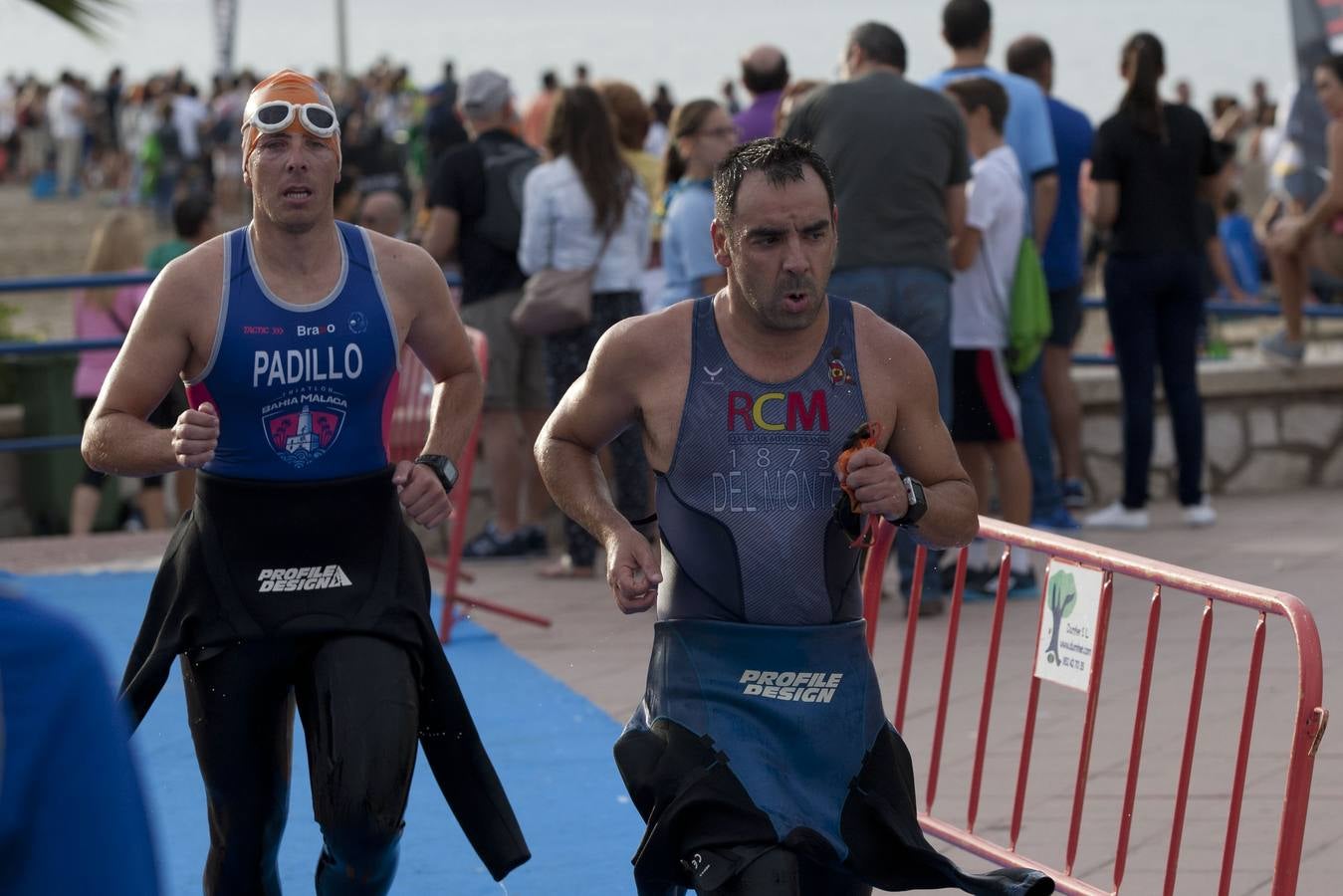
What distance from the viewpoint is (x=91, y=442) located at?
4.11m

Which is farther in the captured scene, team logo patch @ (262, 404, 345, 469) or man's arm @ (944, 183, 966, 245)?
man's arm @ (944, 183, 966, 245)

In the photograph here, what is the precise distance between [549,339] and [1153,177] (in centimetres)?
281

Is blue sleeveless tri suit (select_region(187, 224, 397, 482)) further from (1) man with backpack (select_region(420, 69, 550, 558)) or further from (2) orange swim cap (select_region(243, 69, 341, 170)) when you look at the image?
(1) man with backpack (select_region(420, 69, 550, 558))

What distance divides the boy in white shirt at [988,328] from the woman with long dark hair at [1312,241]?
2.50 meters

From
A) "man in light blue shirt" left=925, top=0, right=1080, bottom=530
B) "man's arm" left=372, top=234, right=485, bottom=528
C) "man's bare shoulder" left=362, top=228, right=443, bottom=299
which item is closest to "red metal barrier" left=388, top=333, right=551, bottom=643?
"man in light blue shirt" left=925, top=0, right=1080, bottom=530

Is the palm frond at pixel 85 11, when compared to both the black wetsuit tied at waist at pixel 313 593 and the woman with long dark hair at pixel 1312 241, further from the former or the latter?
the woman with long dark hair at pixel 1312 241

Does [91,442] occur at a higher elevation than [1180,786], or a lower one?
higher

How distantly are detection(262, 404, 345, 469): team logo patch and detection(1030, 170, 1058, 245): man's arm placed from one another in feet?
17.1

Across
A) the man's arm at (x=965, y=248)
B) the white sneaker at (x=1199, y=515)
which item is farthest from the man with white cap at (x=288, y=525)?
the white sneaker at (x=1199, y=515)

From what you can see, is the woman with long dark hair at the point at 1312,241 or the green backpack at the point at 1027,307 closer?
the green backpack at the point at 1027,307

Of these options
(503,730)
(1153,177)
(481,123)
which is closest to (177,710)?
(503,730)

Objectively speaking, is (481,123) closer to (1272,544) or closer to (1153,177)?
(1153,177)

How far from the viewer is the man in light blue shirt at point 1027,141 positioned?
8.49 meters

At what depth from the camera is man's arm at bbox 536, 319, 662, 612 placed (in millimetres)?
3779
